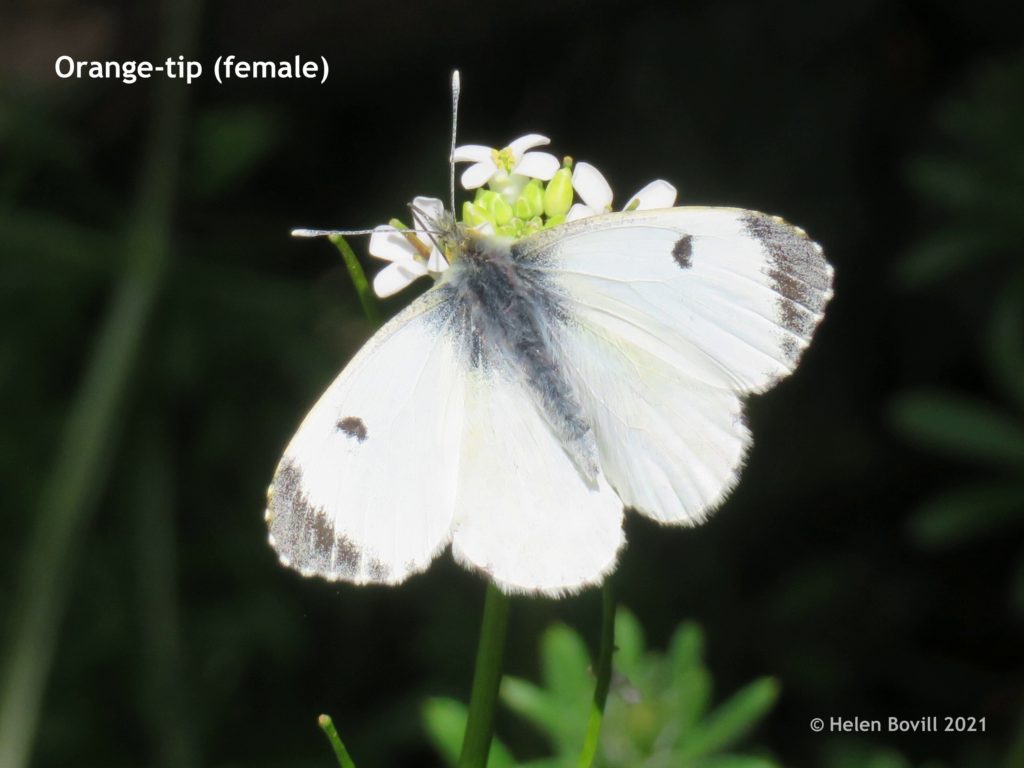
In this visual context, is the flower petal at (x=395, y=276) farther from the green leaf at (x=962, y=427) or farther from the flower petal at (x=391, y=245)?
the green leaf at (x=962, y=427)

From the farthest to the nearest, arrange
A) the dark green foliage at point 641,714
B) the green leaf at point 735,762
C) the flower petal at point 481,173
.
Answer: the dark green foliage at point 641,714 < the green leaf at point 735,762 < the flower petal at point 481,173

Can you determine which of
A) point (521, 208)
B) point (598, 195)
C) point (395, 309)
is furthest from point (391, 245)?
point (395, 309)

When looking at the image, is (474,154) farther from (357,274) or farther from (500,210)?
(357,274)

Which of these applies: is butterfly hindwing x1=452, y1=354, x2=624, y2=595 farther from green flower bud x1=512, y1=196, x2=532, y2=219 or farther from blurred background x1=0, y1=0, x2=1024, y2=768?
blurred background x1=0, y1=0, x2=1024, y2=768

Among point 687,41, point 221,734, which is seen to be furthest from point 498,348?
point 687,41

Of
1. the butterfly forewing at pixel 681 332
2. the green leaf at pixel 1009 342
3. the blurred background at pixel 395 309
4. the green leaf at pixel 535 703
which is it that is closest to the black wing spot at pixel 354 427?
the butterfly forewing at pixel 681 332

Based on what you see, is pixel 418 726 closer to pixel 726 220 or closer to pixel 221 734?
pixel 221 734

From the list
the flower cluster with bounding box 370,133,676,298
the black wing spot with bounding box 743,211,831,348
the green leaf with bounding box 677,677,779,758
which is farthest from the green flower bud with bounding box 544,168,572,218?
the green leaf with bounding box 677,677,779,758
